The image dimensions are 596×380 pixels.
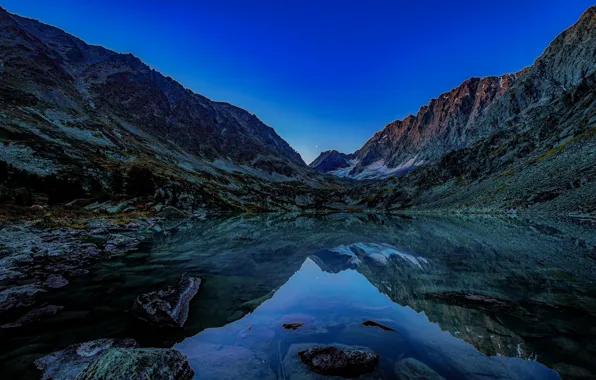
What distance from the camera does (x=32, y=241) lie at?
1028 inches

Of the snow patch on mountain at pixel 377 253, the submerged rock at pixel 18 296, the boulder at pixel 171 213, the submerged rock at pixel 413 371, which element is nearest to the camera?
the submerged rock at pixel 413 371

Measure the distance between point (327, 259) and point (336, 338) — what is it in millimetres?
16578

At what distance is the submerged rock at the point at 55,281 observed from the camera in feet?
50.8

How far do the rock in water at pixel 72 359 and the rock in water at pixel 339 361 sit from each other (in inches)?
228

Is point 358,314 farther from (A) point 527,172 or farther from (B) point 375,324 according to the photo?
(A) point 527,172

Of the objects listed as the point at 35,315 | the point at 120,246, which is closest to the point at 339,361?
the point at 35,315

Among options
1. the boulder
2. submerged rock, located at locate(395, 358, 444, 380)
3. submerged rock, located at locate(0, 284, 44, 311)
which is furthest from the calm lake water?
the boulder

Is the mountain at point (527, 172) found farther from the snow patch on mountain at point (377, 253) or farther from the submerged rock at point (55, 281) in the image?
the submerged rock at point (55, 281)

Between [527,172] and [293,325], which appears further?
[527,172]

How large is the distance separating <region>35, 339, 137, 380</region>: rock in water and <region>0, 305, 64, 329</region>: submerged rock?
12.5 feet

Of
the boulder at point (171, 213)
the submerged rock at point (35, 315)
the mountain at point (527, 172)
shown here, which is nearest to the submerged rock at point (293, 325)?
the submerged rock at point (35, 315)

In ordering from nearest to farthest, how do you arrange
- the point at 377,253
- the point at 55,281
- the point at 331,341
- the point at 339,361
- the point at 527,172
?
the point at 339,361 → the point at 331,341 → the point at 55,281 → the point at 377,253 → the point at 527,172

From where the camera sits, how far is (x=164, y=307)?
11.8 meters

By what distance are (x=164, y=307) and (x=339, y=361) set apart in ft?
25.2
